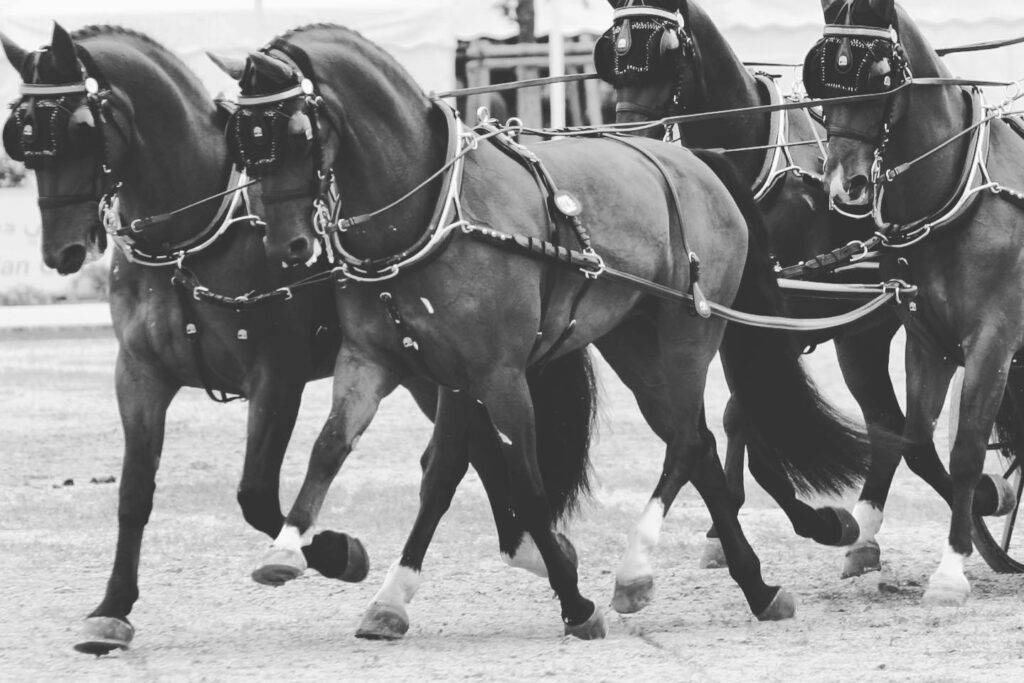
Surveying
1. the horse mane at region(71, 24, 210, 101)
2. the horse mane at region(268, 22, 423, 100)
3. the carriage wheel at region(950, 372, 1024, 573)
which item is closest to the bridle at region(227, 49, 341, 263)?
the horse mane at region(268, 22, 423, 100)

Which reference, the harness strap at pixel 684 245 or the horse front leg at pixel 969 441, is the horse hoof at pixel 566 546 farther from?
the horse front leg at pixel 969 441

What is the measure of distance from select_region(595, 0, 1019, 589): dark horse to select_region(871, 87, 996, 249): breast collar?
25cm

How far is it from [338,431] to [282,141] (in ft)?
2.71

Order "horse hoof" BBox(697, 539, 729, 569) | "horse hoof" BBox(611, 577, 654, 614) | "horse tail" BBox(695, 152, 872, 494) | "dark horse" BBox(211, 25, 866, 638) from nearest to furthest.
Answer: "dark horse" BBox(211, 25, 866, 638) → "horse hoof" BBox(611, 577, 654, 614) → "horse tail" BBox(695, 152, 872, 494) → "horse hoof" BBox(697, 539, 729, 569)

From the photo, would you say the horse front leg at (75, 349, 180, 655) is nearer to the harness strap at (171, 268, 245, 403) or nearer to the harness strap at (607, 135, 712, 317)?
the harness strap at (171, 268, 245, 403)

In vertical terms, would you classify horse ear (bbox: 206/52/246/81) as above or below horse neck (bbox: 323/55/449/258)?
above

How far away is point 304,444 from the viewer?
1043 cm

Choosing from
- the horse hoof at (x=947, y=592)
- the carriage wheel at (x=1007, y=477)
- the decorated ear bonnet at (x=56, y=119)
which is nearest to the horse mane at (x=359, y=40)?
the decorated ear bonnet at (x=56, y=119)

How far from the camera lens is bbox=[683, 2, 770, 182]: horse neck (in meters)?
6.54

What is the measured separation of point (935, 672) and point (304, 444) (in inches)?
243

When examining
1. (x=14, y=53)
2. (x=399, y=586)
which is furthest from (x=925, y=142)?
(x=14, y=53)

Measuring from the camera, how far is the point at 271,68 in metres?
4.72

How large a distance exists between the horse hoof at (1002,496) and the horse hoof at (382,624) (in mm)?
2394

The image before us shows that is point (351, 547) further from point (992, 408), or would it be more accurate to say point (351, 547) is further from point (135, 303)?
point (992, 408)
